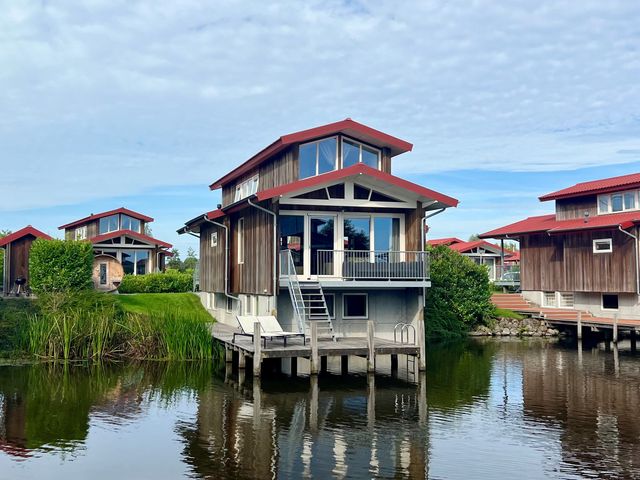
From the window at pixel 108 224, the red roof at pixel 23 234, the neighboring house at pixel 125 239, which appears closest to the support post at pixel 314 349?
the red roof at pixel 23 234

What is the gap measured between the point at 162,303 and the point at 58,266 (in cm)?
520

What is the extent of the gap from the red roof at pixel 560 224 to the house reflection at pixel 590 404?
7814mm

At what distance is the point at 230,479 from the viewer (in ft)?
36.0

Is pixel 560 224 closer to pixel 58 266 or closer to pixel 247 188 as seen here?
pixel 247 188

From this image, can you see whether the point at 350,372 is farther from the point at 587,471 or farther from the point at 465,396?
the point at 587,471

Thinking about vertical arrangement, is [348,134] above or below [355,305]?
above

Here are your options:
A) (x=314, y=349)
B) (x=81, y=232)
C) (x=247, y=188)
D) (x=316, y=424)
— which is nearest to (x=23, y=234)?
(x=81, y=232)

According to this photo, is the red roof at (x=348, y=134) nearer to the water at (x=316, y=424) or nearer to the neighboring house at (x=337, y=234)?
the neighboring house at (x=337, y=234)

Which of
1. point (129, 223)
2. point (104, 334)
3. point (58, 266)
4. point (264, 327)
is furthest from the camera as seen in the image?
point (129, 223)

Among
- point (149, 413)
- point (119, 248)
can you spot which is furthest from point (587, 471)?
point (119, 248)

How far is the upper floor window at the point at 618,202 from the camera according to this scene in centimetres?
3506

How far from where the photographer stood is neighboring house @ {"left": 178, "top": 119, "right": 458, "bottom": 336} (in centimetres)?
2384

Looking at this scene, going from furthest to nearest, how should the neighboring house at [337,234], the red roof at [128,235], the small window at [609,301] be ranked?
1. the red roof at [128,235]
2. the small window at [609,301]
3. the neighboring house at [337,234]

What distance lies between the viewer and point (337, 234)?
25.0 meters
